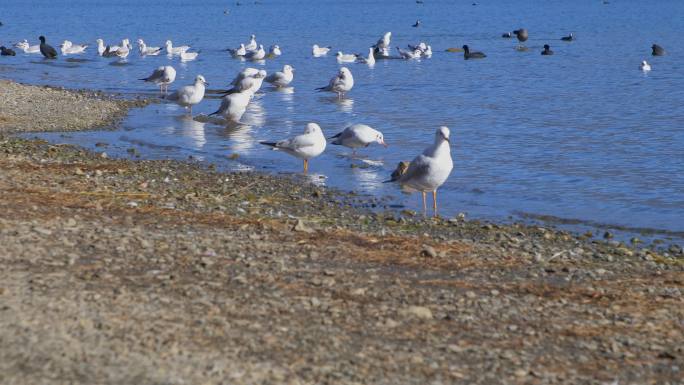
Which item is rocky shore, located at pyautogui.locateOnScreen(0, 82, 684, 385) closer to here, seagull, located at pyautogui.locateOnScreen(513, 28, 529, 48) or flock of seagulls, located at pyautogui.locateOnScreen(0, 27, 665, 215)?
flock of seagulls, located at pyautogui.locateOnScreen(0, 27, 665, 215)

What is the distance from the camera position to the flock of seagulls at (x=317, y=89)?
12.2 meters

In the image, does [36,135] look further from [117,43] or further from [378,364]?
[117,43]

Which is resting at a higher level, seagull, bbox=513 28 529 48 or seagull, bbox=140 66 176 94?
seagull, bbox=140 66 176 94

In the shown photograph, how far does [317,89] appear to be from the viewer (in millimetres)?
28094

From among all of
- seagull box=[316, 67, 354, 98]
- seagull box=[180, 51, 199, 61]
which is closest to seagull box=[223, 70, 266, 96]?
seagull box=[316, 67, 354, 98]

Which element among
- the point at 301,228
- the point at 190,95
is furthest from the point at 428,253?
the point at 190,95

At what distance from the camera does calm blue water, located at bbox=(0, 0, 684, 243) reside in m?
14.3

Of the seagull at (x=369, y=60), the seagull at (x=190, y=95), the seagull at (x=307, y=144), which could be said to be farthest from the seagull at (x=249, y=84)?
the seagull at (x=369, y=60)

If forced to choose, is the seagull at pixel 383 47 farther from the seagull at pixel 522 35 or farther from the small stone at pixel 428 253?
the small stone at pixel 428 253

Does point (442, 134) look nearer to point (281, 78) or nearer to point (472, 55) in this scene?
point (281, 78)

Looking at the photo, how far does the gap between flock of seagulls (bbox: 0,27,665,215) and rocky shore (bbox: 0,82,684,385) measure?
3.45 ft

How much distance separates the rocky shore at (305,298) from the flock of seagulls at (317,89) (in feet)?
3.45

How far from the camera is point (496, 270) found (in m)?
8.64

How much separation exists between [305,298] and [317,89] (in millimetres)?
21274
